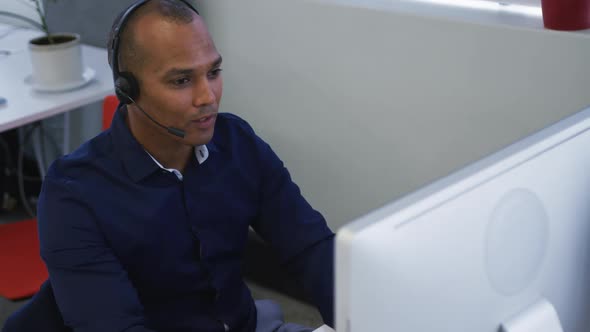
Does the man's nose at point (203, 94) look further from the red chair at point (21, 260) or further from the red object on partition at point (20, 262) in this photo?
the red object on partition at point (20, 262)

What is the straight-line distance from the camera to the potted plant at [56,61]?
2201 millimetres

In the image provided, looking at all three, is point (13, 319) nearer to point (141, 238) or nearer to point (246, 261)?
point (141, 238)

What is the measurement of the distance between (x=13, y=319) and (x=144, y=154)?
12.4 inches

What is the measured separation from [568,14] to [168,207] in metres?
0.92

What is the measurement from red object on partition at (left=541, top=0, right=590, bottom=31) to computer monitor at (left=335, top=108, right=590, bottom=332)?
3.07ft

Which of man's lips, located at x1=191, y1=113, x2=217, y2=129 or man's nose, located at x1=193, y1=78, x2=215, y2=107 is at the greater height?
man's nose, located at x1=193, y1=78, x2=215, y2=107

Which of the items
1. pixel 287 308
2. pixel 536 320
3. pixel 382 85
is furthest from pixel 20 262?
pixel 536 320

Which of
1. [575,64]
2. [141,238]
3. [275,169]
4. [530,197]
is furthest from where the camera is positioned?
[575,64]

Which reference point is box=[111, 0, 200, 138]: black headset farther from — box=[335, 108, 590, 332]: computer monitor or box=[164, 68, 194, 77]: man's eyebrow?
box=[335, 108, 590, 332]: computer monitor

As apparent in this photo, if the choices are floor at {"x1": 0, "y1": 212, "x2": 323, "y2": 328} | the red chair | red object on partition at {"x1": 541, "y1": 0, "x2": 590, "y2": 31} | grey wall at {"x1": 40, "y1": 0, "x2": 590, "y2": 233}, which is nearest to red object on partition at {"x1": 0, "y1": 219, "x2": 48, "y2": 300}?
the red chair

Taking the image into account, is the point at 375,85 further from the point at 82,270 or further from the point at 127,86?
the point at 82,270

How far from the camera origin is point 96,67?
7.84ft

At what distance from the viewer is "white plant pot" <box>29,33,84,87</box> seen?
7.22 ft

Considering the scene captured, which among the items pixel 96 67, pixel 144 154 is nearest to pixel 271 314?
pixel 144 154
